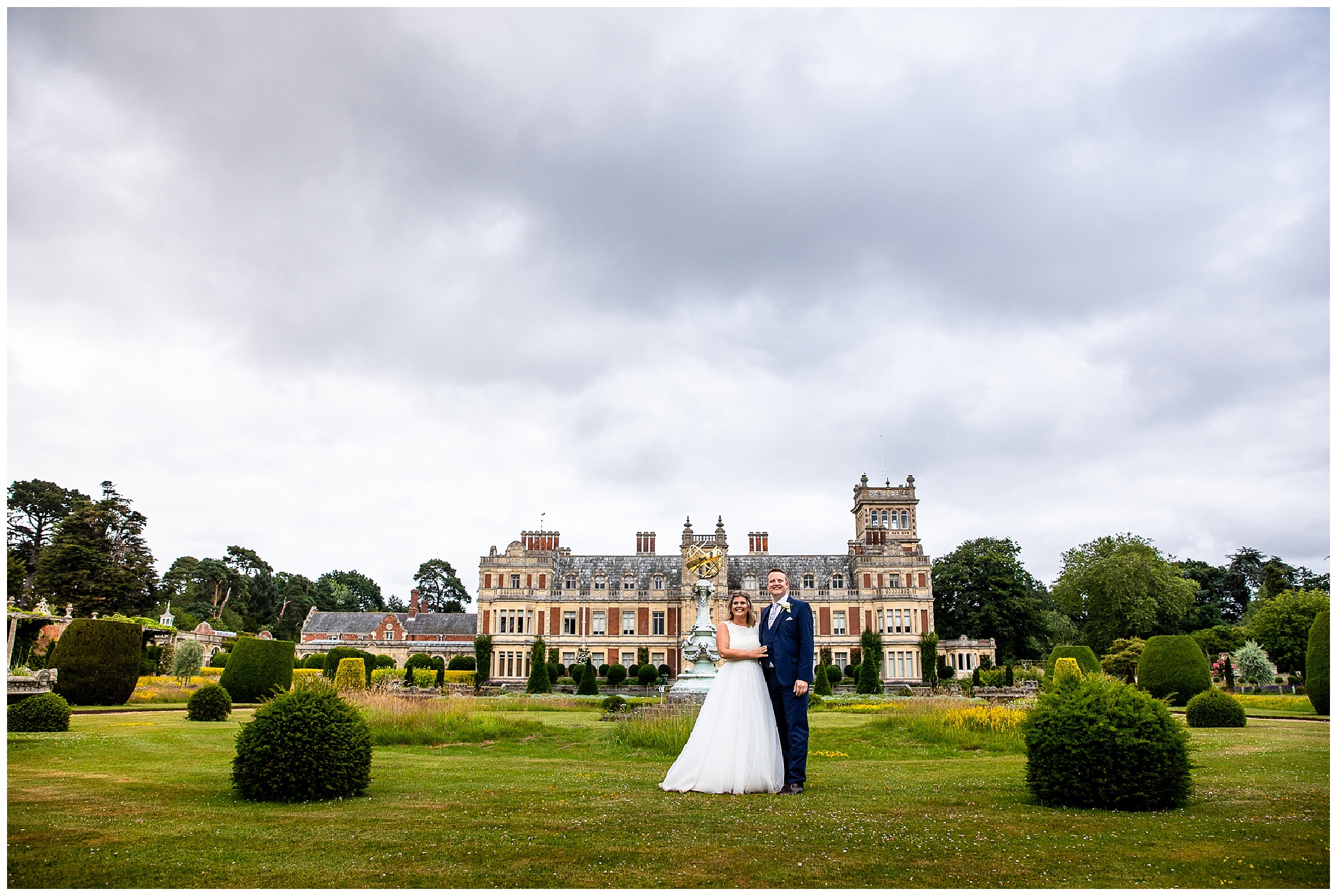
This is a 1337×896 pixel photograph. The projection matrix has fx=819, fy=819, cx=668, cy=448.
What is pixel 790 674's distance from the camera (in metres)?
8.28

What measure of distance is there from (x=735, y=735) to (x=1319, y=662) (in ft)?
68.0

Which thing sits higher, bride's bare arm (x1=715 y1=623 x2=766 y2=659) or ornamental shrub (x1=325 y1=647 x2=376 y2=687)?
bride's bare arm (x1=715 y1=623 x2=766 y2=659)

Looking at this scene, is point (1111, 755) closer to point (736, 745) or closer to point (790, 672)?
point (790, 672)

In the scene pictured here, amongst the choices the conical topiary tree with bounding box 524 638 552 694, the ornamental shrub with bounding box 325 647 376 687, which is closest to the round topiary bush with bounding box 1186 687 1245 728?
the conical topiary tree with bounding box 524 638 552 694

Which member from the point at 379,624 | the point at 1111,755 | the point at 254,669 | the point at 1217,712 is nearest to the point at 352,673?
the point at 254,669

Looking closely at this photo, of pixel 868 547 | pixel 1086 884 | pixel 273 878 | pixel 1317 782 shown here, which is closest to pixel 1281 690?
pixel 868 547

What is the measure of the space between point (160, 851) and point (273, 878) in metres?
1.30

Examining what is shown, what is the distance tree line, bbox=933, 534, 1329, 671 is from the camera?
5594 cm

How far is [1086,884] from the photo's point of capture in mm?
4965

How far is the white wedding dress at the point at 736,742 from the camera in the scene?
811cm

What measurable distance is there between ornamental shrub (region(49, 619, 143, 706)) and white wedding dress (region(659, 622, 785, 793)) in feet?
76.6

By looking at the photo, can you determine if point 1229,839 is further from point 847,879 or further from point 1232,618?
point 1232,618

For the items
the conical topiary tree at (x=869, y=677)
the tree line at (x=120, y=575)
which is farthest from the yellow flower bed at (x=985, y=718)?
the tree line at (x=120, y=575)

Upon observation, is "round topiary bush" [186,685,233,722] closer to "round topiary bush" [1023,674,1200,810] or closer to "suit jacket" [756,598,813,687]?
"suit jacket" [756,598,813,687]
